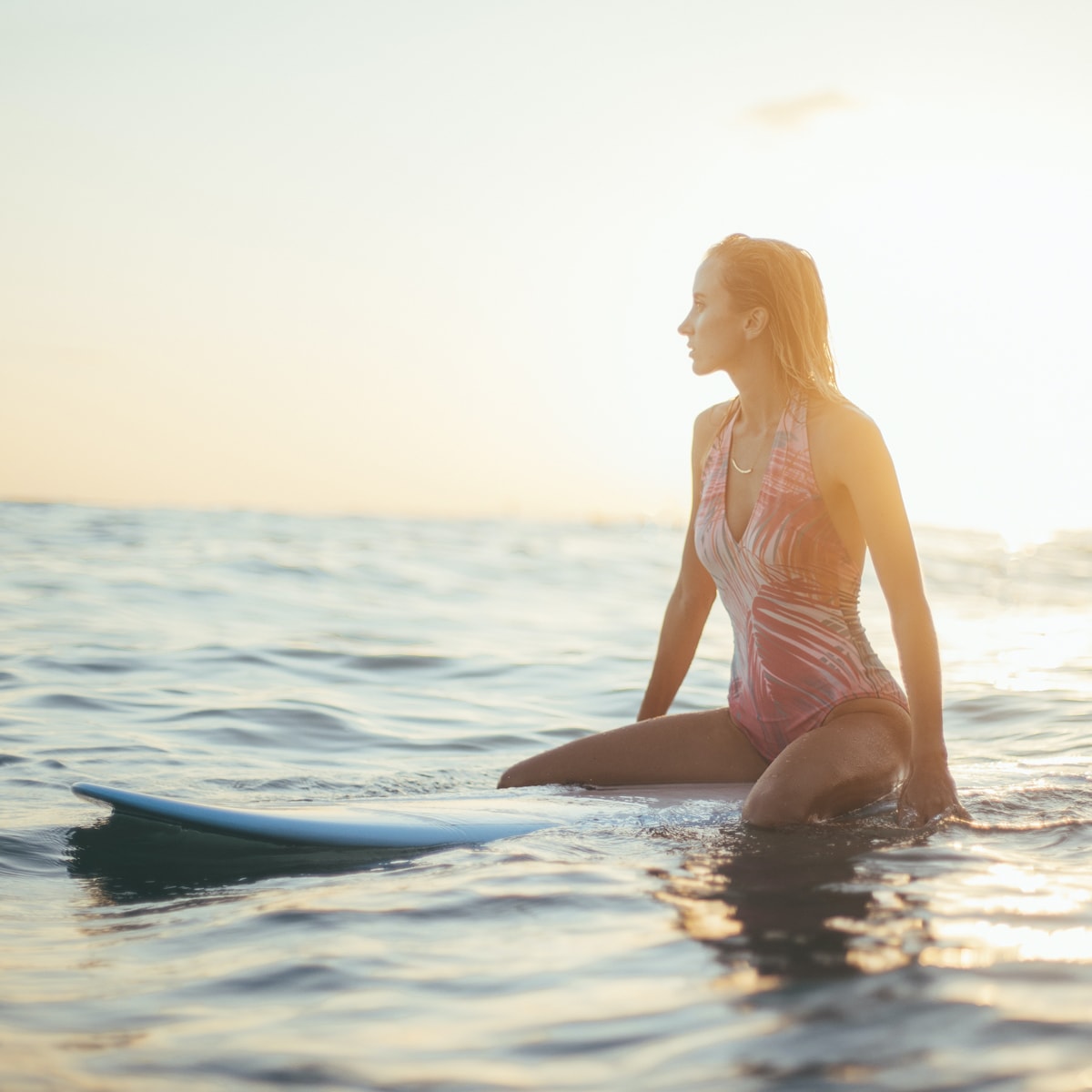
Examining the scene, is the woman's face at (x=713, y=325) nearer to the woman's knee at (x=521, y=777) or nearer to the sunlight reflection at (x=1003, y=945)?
the woman's knee at (x=521, y=777)

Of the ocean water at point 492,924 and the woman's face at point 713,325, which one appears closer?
the ocean water at point 492,924

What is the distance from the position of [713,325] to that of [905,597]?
0.96 m

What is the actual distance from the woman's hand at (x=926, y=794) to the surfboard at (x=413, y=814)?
47 cm

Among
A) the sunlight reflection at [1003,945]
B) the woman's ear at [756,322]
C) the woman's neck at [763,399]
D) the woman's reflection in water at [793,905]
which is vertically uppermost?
the woman's ear at [756,322]

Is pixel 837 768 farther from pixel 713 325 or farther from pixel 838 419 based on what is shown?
pixel 713 325

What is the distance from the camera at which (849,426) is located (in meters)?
3.40

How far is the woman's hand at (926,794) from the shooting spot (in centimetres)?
320

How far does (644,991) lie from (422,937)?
0.55 metres

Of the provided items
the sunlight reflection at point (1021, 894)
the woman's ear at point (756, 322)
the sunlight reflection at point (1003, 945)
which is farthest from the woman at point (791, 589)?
the sunlight reflection at point (1003, 945)

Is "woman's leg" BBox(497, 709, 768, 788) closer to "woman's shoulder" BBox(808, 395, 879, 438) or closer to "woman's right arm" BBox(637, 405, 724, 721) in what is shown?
"woman's right arm" BBox(637, 405, 724, 721)

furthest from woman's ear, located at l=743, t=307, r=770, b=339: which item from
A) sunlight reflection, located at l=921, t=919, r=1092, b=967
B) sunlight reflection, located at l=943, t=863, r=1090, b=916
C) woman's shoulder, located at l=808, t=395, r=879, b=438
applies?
sunlight reflection, located at l=921, t=919, r=1092, b=967

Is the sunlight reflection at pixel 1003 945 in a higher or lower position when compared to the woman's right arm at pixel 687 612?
lower

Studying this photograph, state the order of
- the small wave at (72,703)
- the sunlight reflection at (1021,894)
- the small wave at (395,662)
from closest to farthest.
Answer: the sunlight reflection at (1021,894) < the small wave at (72,703) < the small wave at (395,662)

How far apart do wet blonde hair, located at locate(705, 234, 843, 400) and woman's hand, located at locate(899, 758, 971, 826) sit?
1046 millimetres
